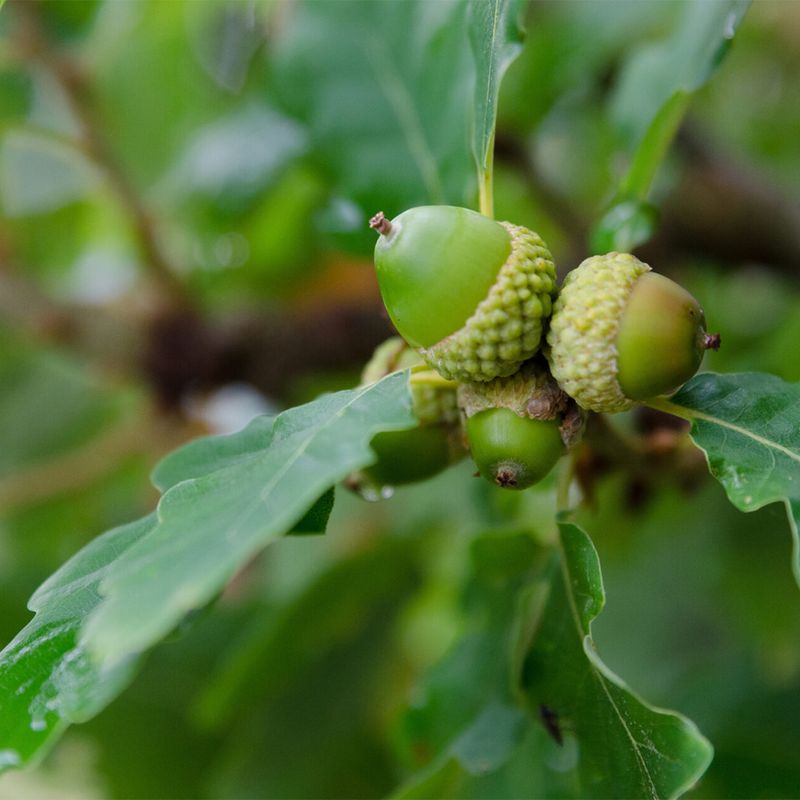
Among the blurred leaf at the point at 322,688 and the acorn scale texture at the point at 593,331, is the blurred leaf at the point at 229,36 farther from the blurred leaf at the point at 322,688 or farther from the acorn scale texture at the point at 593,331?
the acorn scale texture at the point at 593,331

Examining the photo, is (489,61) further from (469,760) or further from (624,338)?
(469,760)

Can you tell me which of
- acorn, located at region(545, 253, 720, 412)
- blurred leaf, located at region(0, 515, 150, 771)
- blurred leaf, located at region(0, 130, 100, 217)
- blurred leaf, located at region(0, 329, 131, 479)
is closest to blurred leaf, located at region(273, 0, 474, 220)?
acorn, located at region(545, 253, 720, 412)

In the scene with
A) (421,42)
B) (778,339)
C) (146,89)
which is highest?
(421,42)

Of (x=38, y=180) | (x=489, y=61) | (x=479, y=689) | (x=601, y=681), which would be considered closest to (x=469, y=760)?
(x=479, y=689)

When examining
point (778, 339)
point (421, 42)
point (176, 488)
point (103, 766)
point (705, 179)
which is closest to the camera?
point (176, 488)

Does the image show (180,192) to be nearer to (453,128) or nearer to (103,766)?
(453,128)

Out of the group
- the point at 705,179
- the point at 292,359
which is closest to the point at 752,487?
the point at 292,359

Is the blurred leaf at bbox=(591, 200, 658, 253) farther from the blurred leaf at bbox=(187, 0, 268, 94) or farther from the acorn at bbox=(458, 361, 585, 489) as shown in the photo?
the blurred leaf at bbox=(187, 0, 268, 94)
